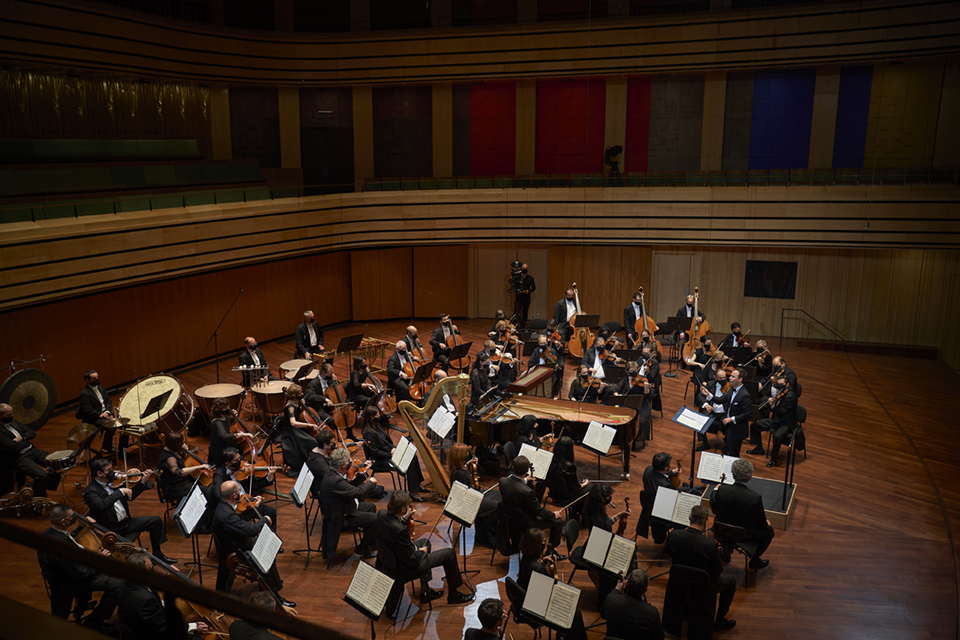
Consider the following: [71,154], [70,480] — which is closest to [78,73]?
[71,154]

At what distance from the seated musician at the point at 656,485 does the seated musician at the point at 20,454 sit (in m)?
7.09

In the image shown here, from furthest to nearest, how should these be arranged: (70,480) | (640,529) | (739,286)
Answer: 1. (739,286)
2. (70,480)
3. (640,529)

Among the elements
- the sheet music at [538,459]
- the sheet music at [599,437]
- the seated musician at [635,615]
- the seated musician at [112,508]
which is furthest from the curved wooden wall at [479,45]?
the seated musician at [635,615]

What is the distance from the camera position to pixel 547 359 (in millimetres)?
11961

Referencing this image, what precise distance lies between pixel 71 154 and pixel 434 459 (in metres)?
10.3

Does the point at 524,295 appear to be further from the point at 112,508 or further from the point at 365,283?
the point at 112,508

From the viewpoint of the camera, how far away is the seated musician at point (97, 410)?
9438mm

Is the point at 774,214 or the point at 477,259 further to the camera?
A: the point at 477,259

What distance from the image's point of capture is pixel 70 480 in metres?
9.34

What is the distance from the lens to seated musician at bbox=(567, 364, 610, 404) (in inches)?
429

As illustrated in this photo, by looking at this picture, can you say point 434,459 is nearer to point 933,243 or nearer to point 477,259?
point 477,259

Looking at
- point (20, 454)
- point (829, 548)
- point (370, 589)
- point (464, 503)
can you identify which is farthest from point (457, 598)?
point (20, 454)

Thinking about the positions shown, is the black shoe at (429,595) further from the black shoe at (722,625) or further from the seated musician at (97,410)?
the seated musician at (97,410)

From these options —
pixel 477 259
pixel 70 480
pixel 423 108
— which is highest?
pixel 423 108
